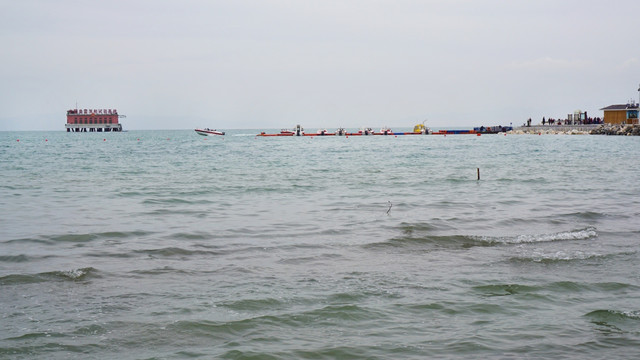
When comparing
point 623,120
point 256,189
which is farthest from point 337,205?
point 623,120

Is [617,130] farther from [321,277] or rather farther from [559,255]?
[321,277]

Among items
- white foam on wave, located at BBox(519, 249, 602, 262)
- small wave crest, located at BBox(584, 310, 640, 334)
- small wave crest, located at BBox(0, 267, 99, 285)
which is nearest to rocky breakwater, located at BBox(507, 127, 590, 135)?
white foam on wave, located at BBox(519, 249, 602, 262)

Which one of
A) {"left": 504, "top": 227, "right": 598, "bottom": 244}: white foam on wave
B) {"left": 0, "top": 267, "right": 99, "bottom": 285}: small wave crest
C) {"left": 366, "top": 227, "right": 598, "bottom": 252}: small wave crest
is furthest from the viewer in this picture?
{"left": 504, "top": 227, "right": 598, "bottom": 244}: white foam on wave

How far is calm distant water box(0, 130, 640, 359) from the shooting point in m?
7.09

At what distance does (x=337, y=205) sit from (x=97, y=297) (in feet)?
36.3

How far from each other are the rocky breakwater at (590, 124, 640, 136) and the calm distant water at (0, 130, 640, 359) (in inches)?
2802

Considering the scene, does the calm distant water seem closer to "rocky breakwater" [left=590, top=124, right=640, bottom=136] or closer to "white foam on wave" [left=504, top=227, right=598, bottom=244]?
"white foam on wave" [left=504, top=227, right=598, bottom=244]

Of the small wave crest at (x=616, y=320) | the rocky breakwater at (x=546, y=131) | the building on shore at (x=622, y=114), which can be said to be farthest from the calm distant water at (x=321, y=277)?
the rocky breakwater at (x=546, y=131)

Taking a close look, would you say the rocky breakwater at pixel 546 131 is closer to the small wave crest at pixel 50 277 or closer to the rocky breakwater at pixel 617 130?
the rocky breakwater at pixel 617 130

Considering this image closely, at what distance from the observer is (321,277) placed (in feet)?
32.8

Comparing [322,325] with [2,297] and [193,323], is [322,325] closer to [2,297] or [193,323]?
[193,323]

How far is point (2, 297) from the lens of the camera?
29.1ft

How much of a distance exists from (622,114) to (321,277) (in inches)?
3980

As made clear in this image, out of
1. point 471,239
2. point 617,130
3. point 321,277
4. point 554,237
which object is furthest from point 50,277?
point 617,130
